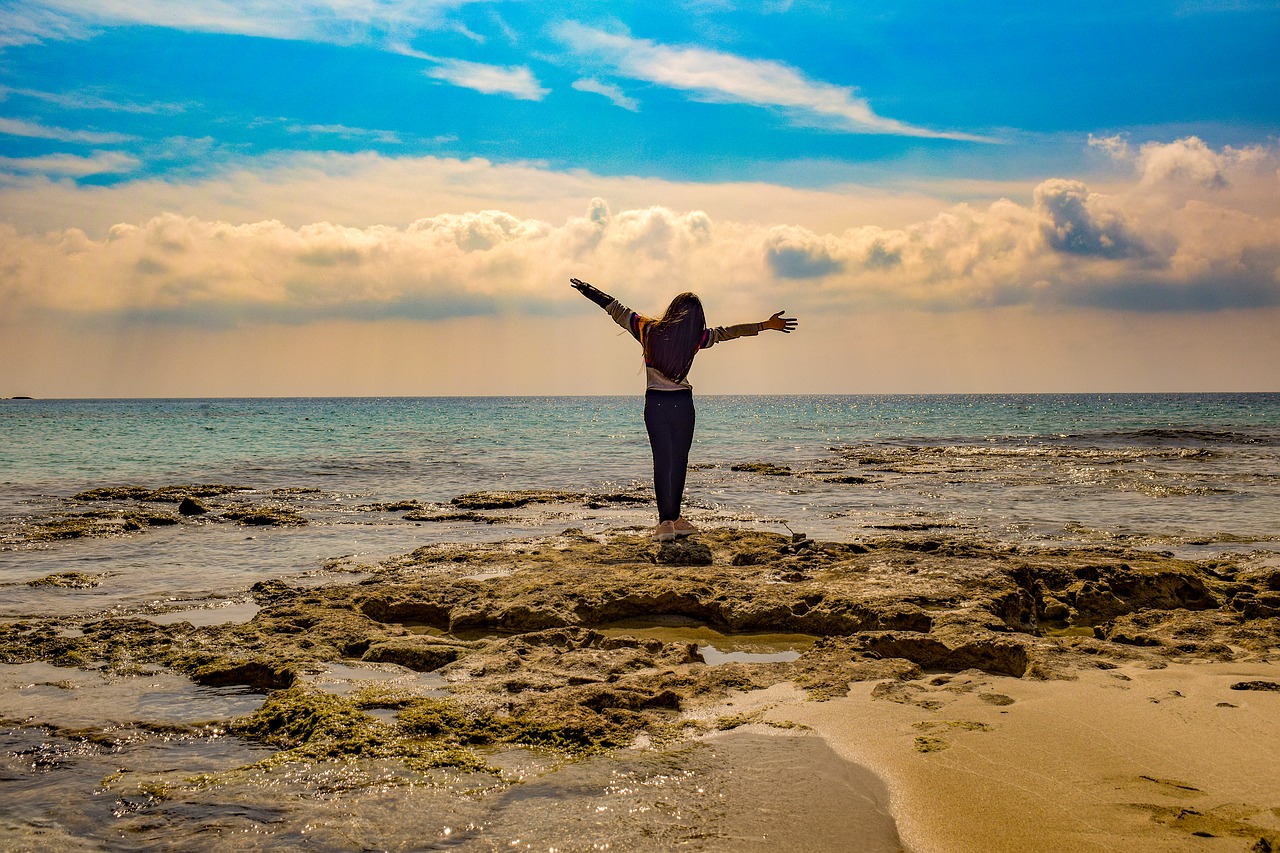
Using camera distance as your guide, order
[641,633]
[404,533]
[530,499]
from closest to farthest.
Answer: [641,633] < [404,533] < [530,499]

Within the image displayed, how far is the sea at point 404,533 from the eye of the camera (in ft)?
10.6

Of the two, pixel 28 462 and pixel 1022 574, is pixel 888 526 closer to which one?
pixel 1022 574

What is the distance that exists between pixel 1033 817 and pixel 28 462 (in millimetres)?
28020

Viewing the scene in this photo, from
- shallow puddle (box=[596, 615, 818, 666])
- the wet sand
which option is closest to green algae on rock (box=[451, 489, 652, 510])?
shallow puddle (box=[596, 615, 818, 666])

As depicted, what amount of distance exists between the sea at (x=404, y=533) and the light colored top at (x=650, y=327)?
244 centimetres

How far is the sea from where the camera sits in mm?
3234

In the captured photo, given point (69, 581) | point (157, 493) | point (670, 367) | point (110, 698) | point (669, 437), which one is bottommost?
point (157, 493)

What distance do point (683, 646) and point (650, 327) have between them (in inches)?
158

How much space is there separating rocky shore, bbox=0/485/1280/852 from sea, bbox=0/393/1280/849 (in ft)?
0.86

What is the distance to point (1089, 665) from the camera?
4891 mm

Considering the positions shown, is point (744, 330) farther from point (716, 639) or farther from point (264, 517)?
point (264, 517)

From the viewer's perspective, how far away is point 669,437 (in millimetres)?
8625

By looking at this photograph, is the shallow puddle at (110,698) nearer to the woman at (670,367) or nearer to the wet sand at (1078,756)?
the wet sand at (1078,756)

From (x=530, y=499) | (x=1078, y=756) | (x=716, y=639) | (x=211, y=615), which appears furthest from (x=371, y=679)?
(x=530, y=499)
